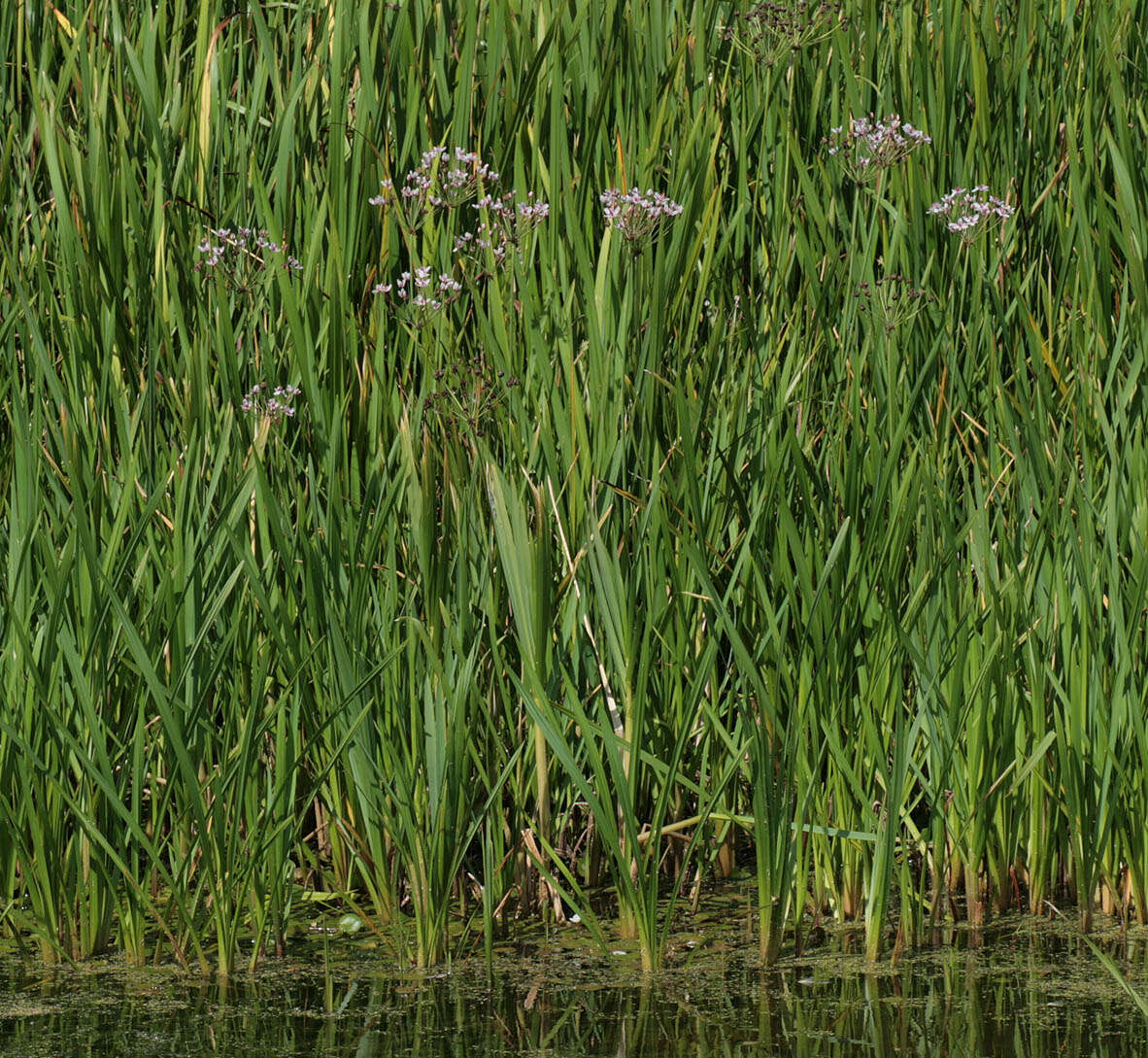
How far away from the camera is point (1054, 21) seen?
11.1 feet

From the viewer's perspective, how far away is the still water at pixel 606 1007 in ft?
5.79

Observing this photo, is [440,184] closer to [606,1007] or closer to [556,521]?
[556,521]

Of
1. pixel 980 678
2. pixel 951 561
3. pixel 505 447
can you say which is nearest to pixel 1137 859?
pixel 980 678

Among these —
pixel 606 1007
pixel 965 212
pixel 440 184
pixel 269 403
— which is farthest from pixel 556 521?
pixel 965 212

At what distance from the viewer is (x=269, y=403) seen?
2.19 metres

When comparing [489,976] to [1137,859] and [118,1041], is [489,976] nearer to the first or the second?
[118,1041]

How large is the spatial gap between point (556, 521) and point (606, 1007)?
825 millimetres

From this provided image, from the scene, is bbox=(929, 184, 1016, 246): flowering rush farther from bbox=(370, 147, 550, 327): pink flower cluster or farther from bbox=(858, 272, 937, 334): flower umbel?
bbox=(370, 147, 550, 327): pink flower cluster

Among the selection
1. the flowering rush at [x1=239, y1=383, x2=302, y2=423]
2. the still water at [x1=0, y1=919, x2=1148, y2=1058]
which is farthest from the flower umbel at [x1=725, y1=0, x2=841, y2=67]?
the still water at [x1=0, y1=919, x2=1148, y2=1058]

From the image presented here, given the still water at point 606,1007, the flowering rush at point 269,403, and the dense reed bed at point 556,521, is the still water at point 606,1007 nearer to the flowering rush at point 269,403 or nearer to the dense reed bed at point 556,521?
the dense reed bed at point 556,521

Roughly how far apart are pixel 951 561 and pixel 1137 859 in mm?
553

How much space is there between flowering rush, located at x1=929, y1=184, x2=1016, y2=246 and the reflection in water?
131 cm

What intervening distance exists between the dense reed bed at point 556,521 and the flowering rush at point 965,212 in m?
0.04

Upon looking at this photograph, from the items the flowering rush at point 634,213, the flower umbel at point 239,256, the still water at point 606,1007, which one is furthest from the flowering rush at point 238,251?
the still water at point 606,1007
